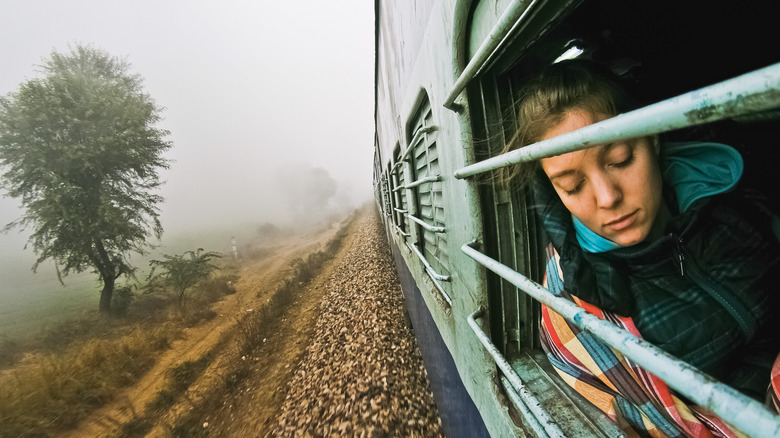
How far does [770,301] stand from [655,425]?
0.53 meters

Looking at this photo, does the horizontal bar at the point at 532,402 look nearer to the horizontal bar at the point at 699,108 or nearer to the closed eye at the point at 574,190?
the closed eye at the point at 574,190

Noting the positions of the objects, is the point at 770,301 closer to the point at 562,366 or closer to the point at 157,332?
the point at 562,366

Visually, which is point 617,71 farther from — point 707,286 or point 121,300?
point 121,300

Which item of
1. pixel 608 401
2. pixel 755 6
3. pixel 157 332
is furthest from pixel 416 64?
pixel 157 332

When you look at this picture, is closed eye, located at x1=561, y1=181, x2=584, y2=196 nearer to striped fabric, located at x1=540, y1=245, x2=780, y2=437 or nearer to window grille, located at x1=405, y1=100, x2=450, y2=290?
striped fabric, located at x1=540, y1=245, x2=780, y2=437

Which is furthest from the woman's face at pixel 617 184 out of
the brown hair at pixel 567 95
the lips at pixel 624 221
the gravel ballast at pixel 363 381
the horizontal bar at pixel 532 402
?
the gravel ballast at pixel 363 381

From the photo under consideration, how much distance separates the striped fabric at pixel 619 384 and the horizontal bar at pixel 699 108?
59 centimetres

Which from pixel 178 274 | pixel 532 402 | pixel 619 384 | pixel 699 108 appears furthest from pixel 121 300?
pixel 699 108

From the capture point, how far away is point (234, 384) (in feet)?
19.0

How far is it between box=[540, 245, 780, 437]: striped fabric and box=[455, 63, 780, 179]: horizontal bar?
591 millimetres

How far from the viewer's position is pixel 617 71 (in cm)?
130

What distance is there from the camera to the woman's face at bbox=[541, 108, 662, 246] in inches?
33.8

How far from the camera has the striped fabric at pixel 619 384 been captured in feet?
2.71

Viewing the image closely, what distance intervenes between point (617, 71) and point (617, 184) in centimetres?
82
